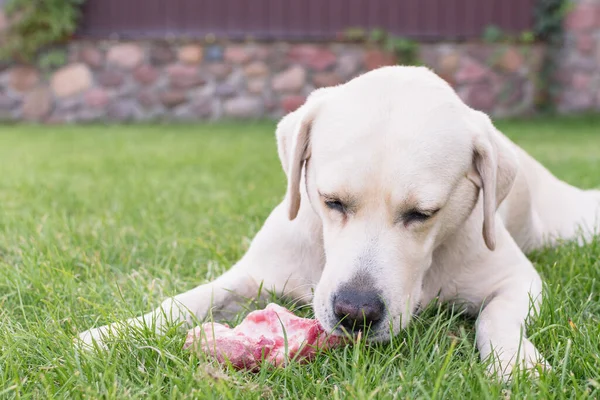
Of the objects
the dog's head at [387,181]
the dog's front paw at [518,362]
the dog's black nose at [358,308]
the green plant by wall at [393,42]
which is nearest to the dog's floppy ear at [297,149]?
the dog's head at [387,181]

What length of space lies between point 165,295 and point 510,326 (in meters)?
1.40

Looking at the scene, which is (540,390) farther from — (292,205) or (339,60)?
(339,60)

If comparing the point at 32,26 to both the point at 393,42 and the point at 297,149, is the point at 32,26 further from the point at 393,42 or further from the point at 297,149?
the point at 297,149

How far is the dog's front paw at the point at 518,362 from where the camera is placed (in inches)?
79.4

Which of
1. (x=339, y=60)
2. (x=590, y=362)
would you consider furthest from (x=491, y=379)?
(x=339, y=60)

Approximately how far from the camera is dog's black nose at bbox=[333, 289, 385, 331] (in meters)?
2.18

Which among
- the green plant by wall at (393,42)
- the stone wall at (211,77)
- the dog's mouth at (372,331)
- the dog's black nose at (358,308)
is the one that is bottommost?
the stone wall at (211,77)

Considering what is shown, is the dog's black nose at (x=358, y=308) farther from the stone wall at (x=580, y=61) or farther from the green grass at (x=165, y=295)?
the stone wall at (x=580, y=61)

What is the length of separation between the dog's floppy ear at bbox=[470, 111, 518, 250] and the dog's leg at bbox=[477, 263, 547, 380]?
0.21 metres

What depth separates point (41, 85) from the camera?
36.9 feet

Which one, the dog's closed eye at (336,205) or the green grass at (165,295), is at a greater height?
the dog's closed eye at (336,205)

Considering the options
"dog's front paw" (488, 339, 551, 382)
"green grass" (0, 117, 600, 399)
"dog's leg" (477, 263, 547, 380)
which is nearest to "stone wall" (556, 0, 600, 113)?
"green grass" (0, 117, 600, 399)

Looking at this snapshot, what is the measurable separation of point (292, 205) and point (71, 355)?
101cm

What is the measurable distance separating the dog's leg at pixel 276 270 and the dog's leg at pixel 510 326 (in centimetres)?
70
